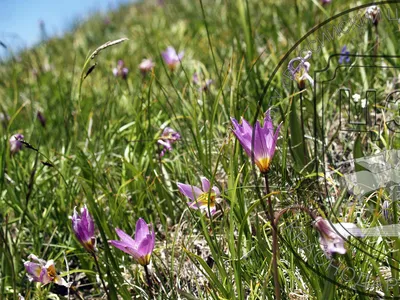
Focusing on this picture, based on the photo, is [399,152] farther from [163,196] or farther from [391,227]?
[163,196]

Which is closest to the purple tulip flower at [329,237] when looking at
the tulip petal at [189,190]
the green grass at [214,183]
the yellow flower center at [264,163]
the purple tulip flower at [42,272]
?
the green grass at [214,183]

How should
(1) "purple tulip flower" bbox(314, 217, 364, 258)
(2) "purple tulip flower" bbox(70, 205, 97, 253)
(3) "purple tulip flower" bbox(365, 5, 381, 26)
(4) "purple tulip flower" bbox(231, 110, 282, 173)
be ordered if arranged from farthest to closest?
(3) "purple tulip flower" bbox(365, 5, 381, 26) < (2) "purple tulip flower" bbox(70, 205, 97, 253) < (4) "purple tulip flower" bbox(231, 110, 282, 173) < (1) "purple tulip flower" bbox(314, 217, 364, 258)

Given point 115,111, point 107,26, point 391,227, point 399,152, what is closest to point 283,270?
point 391,227

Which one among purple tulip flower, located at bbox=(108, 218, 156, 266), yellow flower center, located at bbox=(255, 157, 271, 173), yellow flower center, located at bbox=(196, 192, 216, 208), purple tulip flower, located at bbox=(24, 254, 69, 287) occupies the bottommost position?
purple tulip flower, located at bbox=(24, 254, 69, 287)

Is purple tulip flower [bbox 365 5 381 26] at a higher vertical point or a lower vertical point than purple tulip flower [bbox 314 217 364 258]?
higher

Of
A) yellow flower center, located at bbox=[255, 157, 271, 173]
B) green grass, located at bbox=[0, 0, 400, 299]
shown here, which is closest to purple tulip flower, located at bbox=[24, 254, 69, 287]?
green grass, located at bbox=[0, 0, 400, 299]

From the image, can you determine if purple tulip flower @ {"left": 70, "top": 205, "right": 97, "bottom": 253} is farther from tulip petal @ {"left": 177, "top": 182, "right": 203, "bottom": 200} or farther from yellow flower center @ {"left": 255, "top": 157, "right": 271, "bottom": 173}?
yellow flower center @ {"left": 255, "top": 157, "right": 271, "bottom": 173}

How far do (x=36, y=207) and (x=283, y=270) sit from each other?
1185 millimetres

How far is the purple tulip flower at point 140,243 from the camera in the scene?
136 cm

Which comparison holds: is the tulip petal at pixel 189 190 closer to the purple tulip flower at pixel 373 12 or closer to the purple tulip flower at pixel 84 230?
the purple tulip flower at pixel 84 230

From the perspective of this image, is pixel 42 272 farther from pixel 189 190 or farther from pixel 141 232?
pixel 189 190

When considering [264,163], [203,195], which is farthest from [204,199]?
[264,163]

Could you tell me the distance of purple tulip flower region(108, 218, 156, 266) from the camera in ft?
4.46

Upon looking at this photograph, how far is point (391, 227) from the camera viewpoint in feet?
4.03
